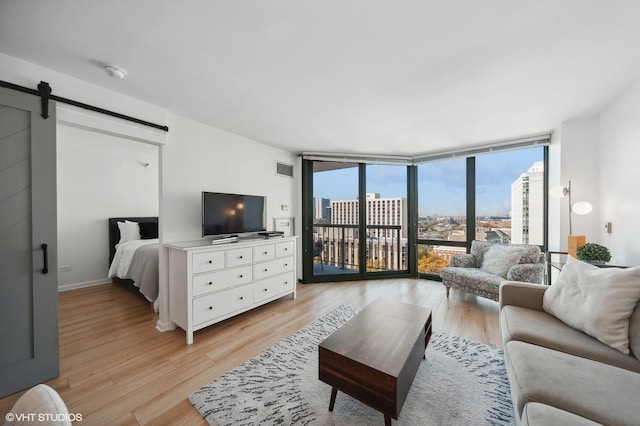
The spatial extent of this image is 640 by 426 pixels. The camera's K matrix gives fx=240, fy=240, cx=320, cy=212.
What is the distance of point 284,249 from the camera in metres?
3.26

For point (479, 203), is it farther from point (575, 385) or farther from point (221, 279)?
point (221, 279)

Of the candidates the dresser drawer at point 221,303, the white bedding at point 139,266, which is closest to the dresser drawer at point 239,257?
the dresser drawer at point 221,303

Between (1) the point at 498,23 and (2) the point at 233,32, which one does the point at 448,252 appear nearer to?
(1) the point at 498,23

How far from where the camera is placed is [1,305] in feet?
5.16

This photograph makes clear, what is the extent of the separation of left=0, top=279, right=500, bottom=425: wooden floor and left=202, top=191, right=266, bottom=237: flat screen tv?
103cm

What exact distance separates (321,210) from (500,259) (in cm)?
270

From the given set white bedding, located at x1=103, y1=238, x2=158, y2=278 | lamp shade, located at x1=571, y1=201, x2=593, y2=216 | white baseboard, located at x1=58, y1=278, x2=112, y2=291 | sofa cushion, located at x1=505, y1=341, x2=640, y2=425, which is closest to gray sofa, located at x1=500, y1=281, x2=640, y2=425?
sofa cushion, located at x1=505, y1=341, x2=640, y2=425

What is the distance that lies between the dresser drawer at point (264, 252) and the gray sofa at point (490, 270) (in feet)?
7.60

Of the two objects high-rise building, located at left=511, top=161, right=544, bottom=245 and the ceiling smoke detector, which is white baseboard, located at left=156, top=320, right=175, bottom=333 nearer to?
the ceiling smoke detector

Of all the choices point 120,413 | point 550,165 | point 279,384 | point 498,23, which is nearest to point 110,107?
point 120,413

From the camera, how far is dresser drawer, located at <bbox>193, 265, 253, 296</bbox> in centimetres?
231

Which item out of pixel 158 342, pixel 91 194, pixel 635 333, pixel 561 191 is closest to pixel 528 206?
pixel 561 191

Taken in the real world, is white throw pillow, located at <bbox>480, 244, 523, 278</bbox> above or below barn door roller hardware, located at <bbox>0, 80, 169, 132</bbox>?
below

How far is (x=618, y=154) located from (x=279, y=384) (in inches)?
147
